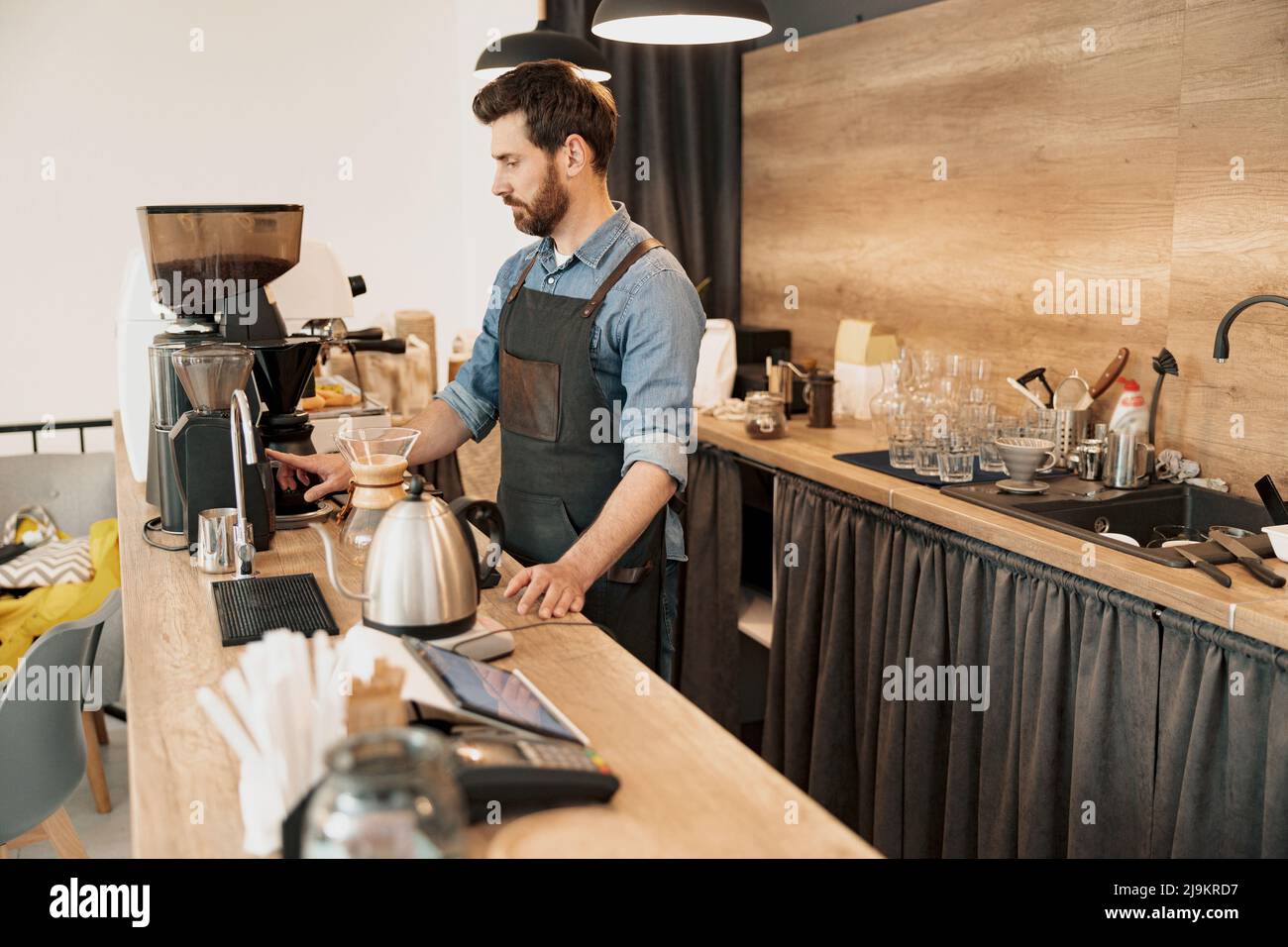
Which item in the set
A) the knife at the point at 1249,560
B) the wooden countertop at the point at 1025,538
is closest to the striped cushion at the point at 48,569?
the wooden countertop at the point at 1025,538

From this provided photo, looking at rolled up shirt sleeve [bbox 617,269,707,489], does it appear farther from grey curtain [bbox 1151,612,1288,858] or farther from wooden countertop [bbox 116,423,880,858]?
grey curtain [bbox 1151,612,1288,858]

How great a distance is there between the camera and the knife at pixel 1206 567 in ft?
6.57

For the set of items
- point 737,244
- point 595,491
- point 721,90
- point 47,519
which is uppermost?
point 721,90

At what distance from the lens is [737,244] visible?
4.57 m

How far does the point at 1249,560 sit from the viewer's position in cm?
210

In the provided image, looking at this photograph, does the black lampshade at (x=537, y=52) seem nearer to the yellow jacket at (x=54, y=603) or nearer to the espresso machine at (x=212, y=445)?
the espresso machine at (x=212, y=445)

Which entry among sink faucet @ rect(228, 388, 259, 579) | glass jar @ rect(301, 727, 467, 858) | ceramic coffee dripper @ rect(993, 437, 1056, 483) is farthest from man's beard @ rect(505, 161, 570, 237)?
glass jar @ rect(301, 727, 467, 858)

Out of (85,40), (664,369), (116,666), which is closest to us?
(664,369)

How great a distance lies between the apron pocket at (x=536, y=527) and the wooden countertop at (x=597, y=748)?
48cm

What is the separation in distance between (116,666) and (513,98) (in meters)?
1.96

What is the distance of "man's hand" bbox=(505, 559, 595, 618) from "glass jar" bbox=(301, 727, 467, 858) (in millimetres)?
901

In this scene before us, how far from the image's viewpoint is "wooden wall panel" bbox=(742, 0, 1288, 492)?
2518 mm
